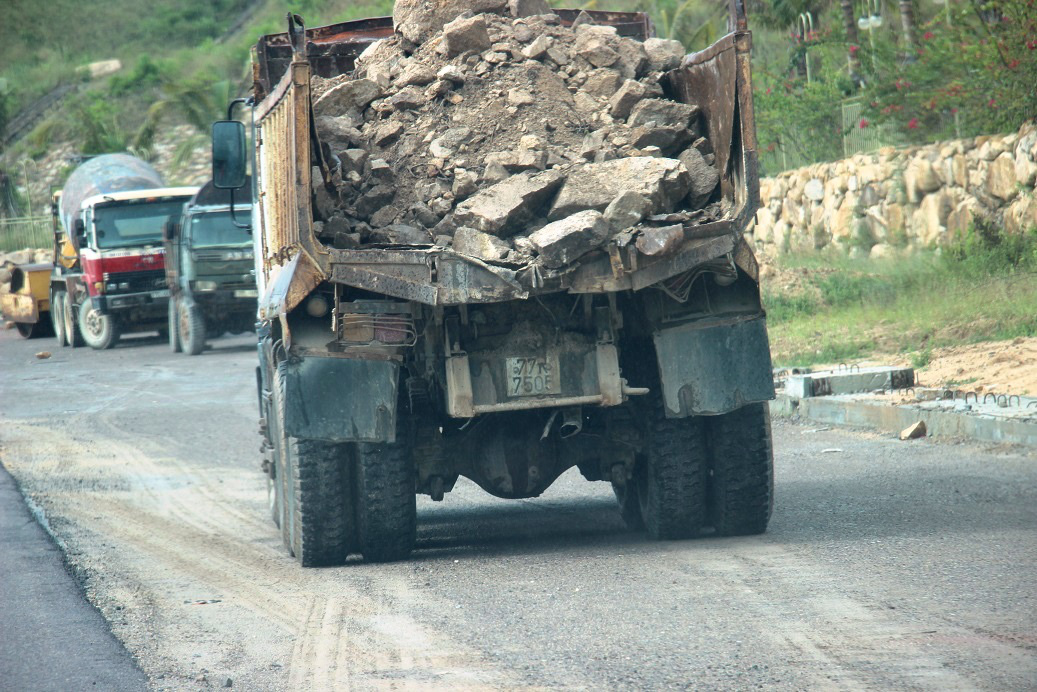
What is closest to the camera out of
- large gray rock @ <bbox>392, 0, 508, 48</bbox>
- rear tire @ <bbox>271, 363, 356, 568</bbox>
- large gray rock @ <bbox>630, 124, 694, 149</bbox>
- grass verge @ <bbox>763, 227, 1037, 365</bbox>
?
rear tire @ <bbox>271, 363, 356, 568</bbox>

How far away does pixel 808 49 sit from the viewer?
91.9 feet

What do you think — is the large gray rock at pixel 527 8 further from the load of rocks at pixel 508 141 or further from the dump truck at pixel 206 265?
the dump truck at pixel 206 265

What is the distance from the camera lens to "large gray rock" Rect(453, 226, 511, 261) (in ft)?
19.9

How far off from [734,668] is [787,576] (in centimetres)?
146

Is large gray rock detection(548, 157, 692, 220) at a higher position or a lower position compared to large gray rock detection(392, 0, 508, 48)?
lower

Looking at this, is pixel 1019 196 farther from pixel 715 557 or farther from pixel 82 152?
pixel 82 152

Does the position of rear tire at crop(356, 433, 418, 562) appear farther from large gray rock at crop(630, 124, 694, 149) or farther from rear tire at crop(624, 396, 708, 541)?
large gray rock at crop(630, 124, 694, 149)

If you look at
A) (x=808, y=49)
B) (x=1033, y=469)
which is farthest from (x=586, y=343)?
(x=808, y=49)

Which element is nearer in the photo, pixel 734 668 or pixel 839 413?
pixel 734 668

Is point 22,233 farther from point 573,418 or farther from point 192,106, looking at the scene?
point 573,418

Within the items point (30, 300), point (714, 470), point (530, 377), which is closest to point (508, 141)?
point (530, 377)

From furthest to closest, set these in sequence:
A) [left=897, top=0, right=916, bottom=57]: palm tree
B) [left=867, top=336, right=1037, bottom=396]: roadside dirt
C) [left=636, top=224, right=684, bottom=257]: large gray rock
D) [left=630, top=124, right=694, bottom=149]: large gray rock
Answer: [left=897, top=0, right=916, bottom=57]: palm tree, [left=867, top=336, right=1037, bottom=396]: roadside dirt, [left=630, top=124, right=694, bottom=149]: large gray rock, [left=636, top=224, right=684, bottom=257]: large gray rock

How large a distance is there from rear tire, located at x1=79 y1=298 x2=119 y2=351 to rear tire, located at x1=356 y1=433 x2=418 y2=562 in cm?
1905

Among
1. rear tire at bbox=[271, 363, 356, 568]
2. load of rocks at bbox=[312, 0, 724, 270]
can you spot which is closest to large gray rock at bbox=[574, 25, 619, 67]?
load of rocks at bbox=[312, 0, 724, 270]
